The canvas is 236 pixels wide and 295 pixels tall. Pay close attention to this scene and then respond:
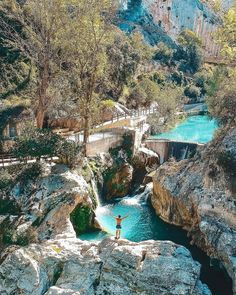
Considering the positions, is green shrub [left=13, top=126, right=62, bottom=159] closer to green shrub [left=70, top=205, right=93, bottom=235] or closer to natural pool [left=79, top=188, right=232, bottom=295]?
green shrub [left=70, top=205, right=93, bottom=235]

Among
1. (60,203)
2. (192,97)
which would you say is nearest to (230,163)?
(60,203)

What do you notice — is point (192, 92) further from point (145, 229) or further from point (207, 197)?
point (207, 197)

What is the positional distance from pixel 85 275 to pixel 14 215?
6.62m

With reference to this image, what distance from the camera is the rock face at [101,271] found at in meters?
16.7

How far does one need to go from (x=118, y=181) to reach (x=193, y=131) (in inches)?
1043

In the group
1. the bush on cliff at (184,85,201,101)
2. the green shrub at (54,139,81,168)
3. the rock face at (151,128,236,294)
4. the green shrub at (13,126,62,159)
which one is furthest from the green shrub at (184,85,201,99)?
the green shrub at (13,126,62,159)

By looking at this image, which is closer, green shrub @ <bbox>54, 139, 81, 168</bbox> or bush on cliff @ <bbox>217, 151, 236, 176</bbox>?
bush on cliff @ <bbox>217, 151, 236, 176</bbox>

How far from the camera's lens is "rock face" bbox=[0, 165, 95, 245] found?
2095 cm

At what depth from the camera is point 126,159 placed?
107ft

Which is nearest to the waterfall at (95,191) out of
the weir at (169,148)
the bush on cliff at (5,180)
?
the bush on cliff at (5,180)

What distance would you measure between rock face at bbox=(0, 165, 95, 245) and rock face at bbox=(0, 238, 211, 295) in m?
2.50

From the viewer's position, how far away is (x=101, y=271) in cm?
1741

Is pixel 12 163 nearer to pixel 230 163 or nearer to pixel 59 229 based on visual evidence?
pixel 59 229

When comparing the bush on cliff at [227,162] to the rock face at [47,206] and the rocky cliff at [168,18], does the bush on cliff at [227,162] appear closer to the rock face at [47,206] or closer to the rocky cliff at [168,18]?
the rock face at [47,206]
